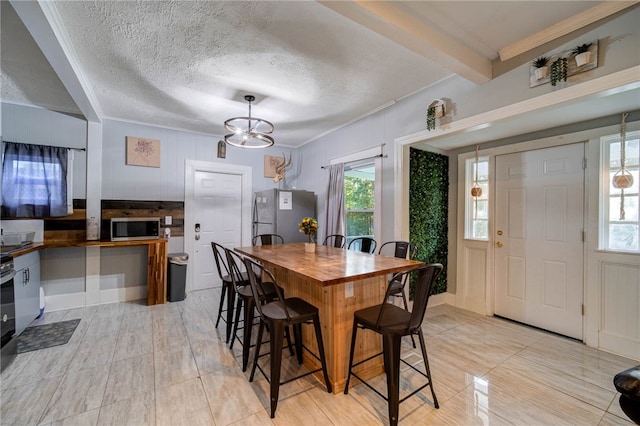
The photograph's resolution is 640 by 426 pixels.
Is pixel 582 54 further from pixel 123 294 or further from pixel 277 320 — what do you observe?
pixel 123 294

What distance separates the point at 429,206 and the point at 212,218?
11.3 feet

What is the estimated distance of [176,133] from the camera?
173 inches

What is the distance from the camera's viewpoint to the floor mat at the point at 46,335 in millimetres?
2625

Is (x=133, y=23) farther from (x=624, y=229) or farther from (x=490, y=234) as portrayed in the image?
(x=624, y=229)

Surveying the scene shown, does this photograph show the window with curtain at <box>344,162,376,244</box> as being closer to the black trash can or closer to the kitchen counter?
the black trash can

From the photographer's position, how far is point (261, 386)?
6.69 feet

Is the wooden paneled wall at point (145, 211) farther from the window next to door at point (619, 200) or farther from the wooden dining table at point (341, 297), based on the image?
the window next to door at point (619, 200)

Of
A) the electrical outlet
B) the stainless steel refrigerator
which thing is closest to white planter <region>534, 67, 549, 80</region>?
the electrical outlet

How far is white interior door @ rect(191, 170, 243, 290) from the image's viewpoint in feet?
15.0

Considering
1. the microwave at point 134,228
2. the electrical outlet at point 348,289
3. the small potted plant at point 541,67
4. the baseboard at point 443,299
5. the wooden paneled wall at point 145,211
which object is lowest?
the baseboard at point 443,299

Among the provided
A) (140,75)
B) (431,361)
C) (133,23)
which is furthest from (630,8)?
(140,75)

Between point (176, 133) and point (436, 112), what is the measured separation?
3.82 m

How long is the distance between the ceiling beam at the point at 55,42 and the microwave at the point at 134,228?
4.93 ft

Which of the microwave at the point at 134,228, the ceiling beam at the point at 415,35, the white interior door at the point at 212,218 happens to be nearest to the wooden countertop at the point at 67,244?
the microwave at the point at 134,228
